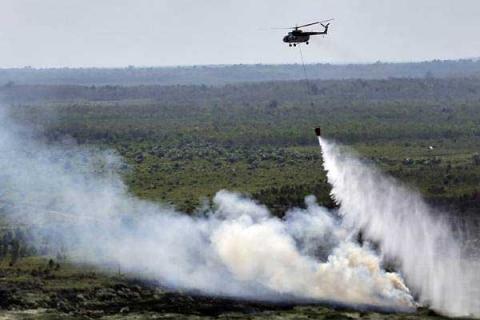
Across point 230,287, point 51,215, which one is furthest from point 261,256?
point 51,215

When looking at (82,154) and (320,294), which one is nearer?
(320,294)

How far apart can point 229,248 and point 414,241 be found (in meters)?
22.6

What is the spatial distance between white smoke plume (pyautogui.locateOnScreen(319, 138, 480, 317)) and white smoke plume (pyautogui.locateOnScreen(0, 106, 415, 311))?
2919mm

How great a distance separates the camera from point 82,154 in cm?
17788

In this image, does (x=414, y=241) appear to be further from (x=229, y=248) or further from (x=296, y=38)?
(x=296, y=38)

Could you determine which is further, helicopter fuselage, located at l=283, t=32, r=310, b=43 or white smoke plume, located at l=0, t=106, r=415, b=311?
helicopter fuselage, located at l=283, t=32, r=310, b=43

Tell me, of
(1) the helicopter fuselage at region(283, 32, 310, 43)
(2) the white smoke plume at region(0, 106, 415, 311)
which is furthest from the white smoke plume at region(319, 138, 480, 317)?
(1) the helicopter fuselage at region(283, 32, 310, 43)

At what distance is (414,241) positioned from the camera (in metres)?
110

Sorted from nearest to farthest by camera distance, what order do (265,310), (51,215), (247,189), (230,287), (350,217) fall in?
(265,310) → (230,287) → (350,217) → (51,215) → (247,189)

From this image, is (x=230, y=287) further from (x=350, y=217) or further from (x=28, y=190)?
(x=28, y=190)

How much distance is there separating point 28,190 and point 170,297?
50703 millimetres

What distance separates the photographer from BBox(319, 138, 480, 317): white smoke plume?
323 feet

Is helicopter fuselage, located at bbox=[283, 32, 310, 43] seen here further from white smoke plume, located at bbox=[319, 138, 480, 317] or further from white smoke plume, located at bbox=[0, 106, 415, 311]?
white smoke plume, located at bbox=[0, 106, 415, 311]

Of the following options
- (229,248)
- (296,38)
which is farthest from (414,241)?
(296,38)
